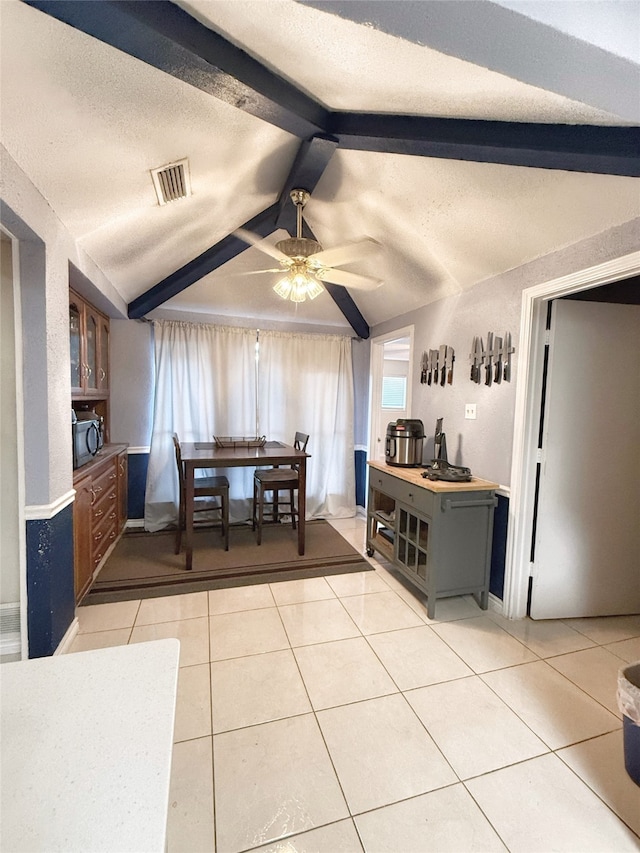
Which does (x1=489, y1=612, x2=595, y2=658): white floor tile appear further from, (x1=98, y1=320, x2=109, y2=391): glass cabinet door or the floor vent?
(x1=98, y1=320, x2=109, y2=391): glass cabinet door

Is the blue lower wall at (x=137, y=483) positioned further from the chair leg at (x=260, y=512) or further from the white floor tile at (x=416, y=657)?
the white floor tile at (x=416, y=657)

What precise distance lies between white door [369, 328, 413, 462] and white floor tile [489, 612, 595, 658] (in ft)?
5.93

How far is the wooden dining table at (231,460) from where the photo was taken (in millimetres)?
2891

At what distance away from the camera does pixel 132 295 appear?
350cm

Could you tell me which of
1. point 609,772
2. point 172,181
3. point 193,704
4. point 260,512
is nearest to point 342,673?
point 193,704

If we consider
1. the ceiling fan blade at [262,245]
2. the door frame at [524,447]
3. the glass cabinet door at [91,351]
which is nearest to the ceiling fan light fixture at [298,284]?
the ceiling fan blade at [262,245]

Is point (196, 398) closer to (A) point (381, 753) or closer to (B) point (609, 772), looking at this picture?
(A) point (381, 753)

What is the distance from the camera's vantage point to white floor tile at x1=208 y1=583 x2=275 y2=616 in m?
2.48

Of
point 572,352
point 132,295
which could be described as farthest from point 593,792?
point 132,295

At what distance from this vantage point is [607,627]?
237 cm

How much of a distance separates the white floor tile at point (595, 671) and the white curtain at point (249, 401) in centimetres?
260

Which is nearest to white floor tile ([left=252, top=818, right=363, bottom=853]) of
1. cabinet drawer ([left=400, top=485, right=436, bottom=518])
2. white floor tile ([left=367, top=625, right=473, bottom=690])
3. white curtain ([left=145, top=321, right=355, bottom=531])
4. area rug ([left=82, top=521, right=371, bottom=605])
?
white floor tile ([left=367, top=625, right=473, bottom=690])

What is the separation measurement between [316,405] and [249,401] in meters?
0.76

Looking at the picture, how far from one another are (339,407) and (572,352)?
8.16 feet
